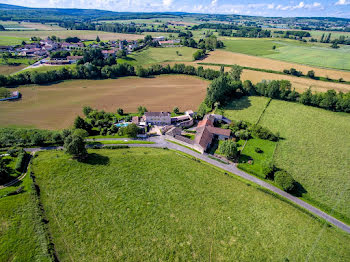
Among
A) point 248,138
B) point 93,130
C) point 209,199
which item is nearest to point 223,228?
point 209,199

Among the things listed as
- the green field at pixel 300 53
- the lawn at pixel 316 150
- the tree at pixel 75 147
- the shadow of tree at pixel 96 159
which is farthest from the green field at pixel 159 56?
the tree at pixel 75 147

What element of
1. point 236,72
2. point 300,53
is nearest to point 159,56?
point 236,72

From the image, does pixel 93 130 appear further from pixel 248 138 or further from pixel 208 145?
pixel 248 138

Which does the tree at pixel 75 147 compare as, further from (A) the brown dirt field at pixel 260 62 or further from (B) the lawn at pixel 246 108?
(A) the brown dirt field at pixel 260 62

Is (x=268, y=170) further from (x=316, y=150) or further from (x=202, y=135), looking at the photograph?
(x=316, y=150)

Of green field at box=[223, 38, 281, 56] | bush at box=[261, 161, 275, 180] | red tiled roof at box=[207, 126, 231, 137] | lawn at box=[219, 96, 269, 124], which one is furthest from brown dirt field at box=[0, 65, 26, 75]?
green field at box=[223, 38, 281, 56]

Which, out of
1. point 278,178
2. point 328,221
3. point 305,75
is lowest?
point 328,221
